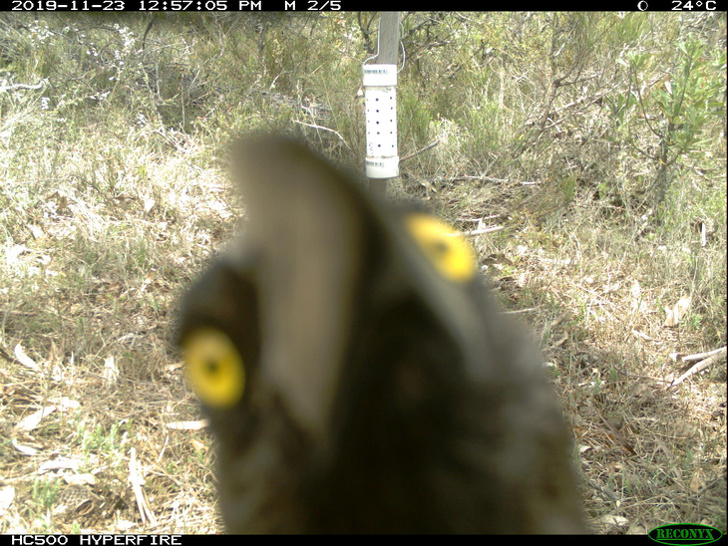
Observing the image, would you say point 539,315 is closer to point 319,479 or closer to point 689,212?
point 689,212

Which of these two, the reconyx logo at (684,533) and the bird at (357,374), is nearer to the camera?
the bird at (357,374)

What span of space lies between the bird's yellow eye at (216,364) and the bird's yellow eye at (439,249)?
151mm

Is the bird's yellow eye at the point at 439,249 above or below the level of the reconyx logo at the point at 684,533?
above

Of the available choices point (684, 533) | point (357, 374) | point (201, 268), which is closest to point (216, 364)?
point (357, 374)

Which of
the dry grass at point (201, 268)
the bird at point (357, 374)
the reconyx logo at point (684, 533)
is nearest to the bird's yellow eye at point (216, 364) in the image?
the bird at point (357, 374)

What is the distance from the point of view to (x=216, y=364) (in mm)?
354

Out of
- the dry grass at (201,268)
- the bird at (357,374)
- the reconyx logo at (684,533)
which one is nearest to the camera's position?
the bird at (357,374)

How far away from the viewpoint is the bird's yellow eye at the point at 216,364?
13.8 inches

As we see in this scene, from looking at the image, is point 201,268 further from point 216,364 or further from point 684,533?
point 684,533

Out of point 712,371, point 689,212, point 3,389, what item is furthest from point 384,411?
point 689,212

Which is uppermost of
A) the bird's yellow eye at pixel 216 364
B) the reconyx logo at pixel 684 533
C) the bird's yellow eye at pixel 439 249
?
the bird's yellow eye at pixel 439 249

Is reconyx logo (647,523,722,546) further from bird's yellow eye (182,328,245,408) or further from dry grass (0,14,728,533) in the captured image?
bird's yellow eye (182,328,245,408)

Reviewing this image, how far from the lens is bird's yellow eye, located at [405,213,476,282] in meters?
0.31

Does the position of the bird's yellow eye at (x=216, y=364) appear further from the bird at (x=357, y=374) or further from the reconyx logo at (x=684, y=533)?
the reconyx logo at (x=684, y=533)
